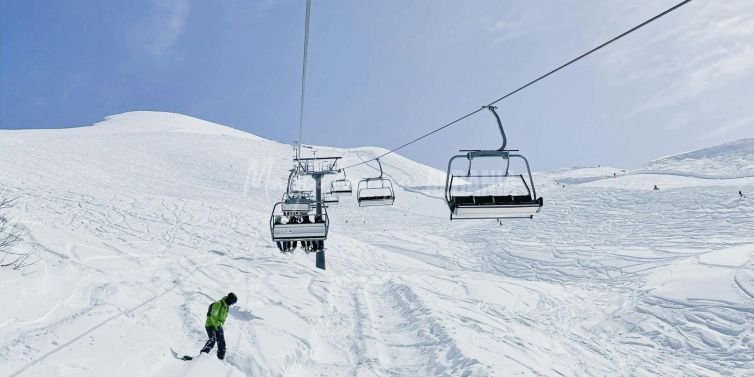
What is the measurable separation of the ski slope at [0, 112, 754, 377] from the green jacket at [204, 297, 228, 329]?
71cm

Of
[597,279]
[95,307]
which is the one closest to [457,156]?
[95,307]

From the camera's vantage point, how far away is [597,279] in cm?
1994

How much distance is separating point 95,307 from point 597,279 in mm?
20234

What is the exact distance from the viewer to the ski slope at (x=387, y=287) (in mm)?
8711

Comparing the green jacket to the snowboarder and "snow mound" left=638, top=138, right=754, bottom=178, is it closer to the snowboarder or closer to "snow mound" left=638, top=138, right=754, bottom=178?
the snowboarder

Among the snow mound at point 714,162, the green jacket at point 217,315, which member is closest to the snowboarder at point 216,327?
the green jacket at point 217,315

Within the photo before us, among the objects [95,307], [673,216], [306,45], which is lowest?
[95,307]

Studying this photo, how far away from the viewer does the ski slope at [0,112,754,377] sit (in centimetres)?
871

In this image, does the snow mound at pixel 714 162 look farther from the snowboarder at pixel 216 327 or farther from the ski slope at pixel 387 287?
the snowboarder at pixel 216 327

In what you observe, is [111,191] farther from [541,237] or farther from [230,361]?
[541,237]

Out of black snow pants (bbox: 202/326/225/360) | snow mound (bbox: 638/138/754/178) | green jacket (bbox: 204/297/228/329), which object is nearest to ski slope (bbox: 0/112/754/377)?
black snow pants (bbox: 202/326/225/360)

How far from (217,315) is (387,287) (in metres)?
9.20

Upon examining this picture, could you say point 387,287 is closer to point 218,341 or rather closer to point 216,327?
point 218,341

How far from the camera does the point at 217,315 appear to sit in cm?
816
